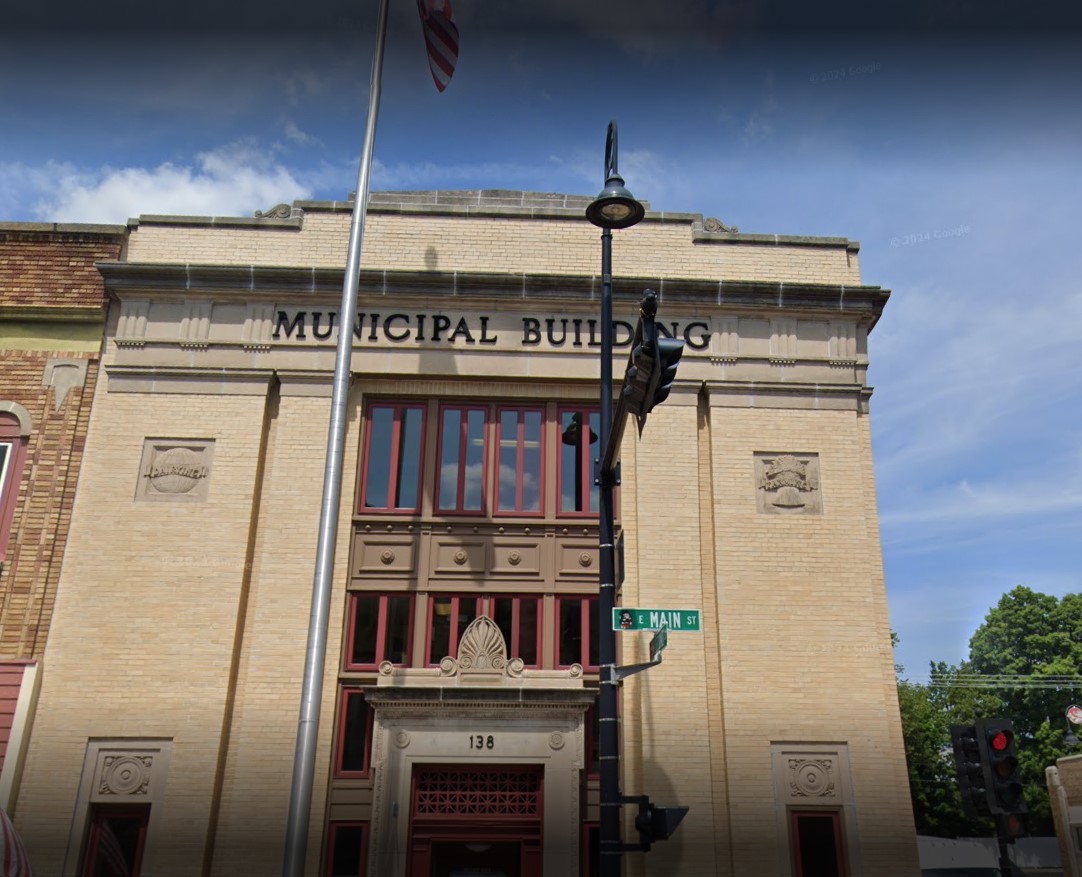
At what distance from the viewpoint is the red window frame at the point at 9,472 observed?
16266 mm

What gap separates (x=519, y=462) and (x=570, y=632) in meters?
3.13

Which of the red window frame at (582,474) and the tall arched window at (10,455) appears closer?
the tall arched window at (10,455)

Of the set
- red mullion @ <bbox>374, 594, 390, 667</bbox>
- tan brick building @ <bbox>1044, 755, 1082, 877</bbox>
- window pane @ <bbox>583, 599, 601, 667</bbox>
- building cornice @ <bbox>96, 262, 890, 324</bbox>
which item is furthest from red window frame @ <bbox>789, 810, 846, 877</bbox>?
tan brick building @ <bbox>1044, 755, 1082, 877</bbox>

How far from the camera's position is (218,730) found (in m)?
14.8

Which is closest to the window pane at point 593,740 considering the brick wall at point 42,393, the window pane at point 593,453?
the window pane at point 593,453

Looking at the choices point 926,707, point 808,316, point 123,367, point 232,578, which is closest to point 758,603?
point 808,316

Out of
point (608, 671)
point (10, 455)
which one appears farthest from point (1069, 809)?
point (10, 455)

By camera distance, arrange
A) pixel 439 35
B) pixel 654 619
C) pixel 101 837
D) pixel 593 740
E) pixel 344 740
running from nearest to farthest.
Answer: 1. pixel 654 619
2. pixel 439 35
3. pixel 101 837
4. pixel 344 740
5. pixel 593 740

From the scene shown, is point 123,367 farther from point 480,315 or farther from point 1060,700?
point 1060,700

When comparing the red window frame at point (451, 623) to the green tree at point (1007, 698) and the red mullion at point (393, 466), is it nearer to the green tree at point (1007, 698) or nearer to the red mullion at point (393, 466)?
the red mullion at point (393, 466)

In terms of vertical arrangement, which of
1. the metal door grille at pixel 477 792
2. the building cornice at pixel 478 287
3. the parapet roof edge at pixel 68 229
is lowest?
the metal door grille at pixel 477 792

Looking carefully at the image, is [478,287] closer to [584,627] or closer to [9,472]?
[584,627]

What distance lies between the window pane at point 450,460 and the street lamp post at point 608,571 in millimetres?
6077

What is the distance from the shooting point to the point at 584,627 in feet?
52.9
